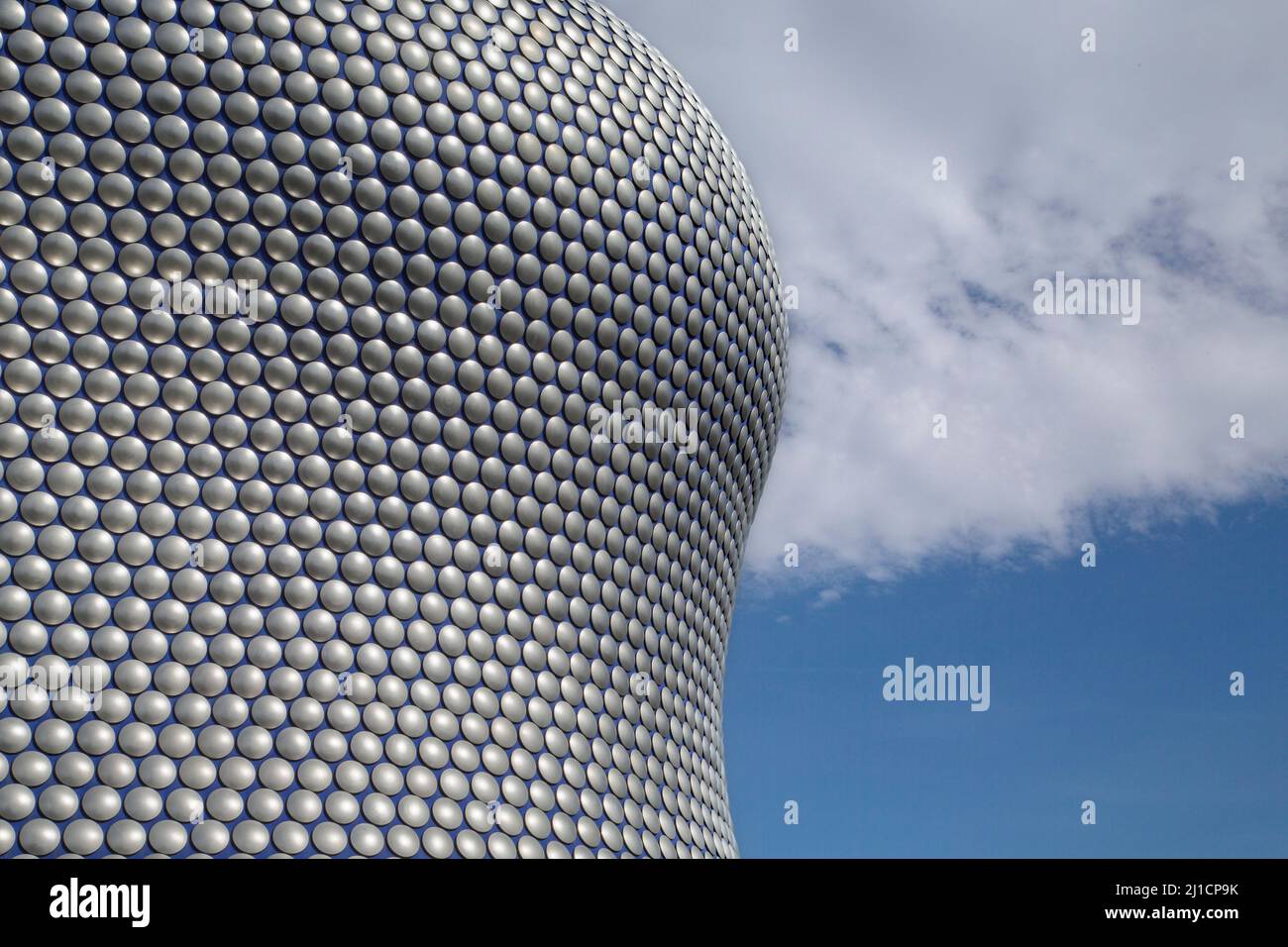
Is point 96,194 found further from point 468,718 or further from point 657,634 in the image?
point 657,634

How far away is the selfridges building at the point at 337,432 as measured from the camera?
16.1 m

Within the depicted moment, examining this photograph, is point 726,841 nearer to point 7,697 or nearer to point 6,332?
point 7,697

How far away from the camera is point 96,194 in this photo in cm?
1705

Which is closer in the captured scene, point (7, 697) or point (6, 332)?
point (7, 697)

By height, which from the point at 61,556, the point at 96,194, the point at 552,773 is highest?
the point at 96,194

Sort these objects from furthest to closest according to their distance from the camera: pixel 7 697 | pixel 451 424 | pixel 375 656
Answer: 1. pixel 451 424
2. pixel 375 656
3. pixel 7 697

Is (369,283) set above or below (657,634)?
above

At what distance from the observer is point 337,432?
18.1 m

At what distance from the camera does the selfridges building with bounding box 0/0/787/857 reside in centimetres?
1614

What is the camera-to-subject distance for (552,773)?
1866 cm
